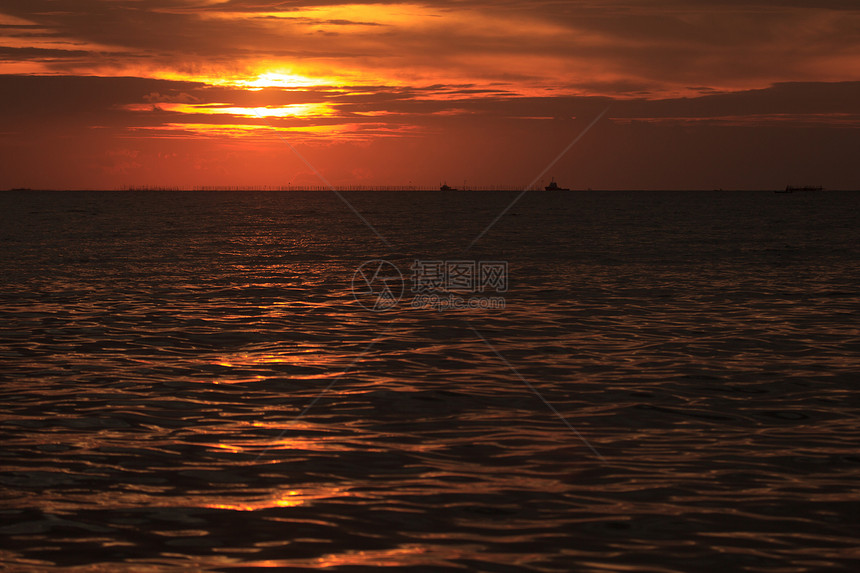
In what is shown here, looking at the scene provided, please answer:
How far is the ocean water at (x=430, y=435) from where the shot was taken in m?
8.62

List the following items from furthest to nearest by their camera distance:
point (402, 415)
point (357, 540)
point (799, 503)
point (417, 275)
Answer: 1. point (417, 275)
2. point (402, 415)
3. point (799, 503)
4. point (357, 540)

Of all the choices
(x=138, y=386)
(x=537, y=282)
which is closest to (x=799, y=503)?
(x=138, y=386)

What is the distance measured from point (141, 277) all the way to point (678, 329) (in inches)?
918

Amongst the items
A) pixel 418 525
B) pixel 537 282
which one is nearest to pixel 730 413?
pixel 418 525

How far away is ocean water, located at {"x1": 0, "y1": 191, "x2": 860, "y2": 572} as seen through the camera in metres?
8.62

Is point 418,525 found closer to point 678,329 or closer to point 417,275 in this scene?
point 678,329

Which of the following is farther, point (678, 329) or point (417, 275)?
point (417, 275)

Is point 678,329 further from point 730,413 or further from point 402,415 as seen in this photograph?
point 402,415

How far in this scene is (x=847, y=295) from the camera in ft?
99.9

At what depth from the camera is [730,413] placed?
1380 cm

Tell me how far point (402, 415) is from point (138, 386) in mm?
5246

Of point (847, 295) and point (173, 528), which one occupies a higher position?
point (847, 295)

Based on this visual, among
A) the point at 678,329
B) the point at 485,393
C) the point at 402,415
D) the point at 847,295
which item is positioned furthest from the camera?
the point at 847,295

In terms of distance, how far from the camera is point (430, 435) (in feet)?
41.2
